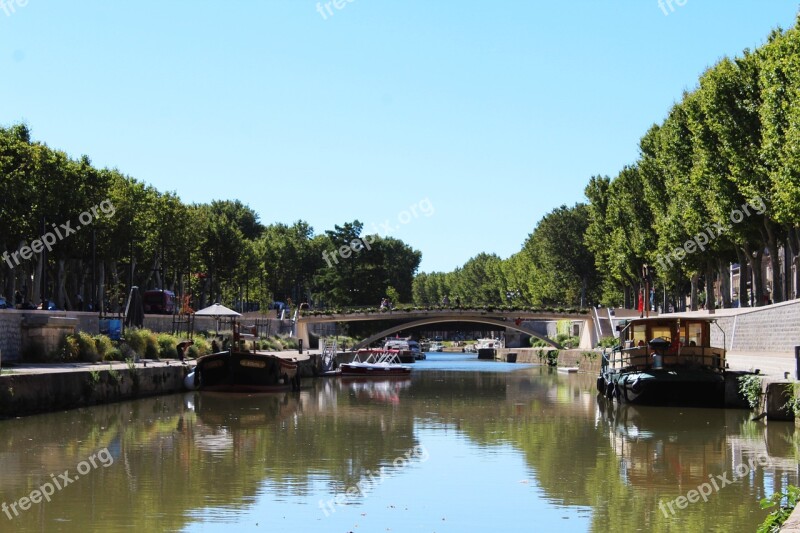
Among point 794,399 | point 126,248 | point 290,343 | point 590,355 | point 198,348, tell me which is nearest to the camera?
point 794,399

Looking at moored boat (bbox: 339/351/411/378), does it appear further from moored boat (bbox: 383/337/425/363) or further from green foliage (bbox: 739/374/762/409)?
green foliage (bbox: 739/374/762/409)

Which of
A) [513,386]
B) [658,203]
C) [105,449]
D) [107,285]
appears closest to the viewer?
[105,449]

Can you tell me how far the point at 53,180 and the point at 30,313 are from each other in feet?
81.3

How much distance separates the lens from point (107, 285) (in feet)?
313

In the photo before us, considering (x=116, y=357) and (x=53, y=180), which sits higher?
(x=53, y=180)

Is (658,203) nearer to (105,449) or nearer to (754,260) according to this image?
(754,260)

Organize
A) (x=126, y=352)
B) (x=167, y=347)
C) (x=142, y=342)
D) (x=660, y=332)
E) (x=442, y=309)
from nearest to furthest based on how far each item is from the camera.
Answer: (x=660, y=332) → (x=126, y=352) → (x=142, y=342) → (x=167, y=347) → (x=442, y=309)

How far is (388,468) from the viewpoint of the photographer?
2491cm

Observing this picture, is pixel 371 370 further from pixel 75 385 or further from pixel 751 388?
pixel 751 388

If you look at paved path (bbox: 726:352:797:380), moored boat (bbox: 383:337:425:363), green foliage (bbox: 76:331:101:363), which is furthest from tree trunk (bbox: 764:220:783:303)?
moored boat (bbox: 383:337:425:363)

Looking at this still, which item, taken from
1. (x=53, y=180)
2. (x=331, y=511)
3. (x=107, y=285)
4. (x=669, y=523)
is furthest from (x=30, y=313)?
(x=107, y=285)

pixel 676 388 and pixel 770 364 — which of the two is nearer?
pixel 676 388

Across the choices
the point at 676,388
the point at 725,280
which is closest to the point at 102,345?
the point at 676,388

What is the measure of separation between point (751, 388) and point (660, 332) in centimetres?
665
